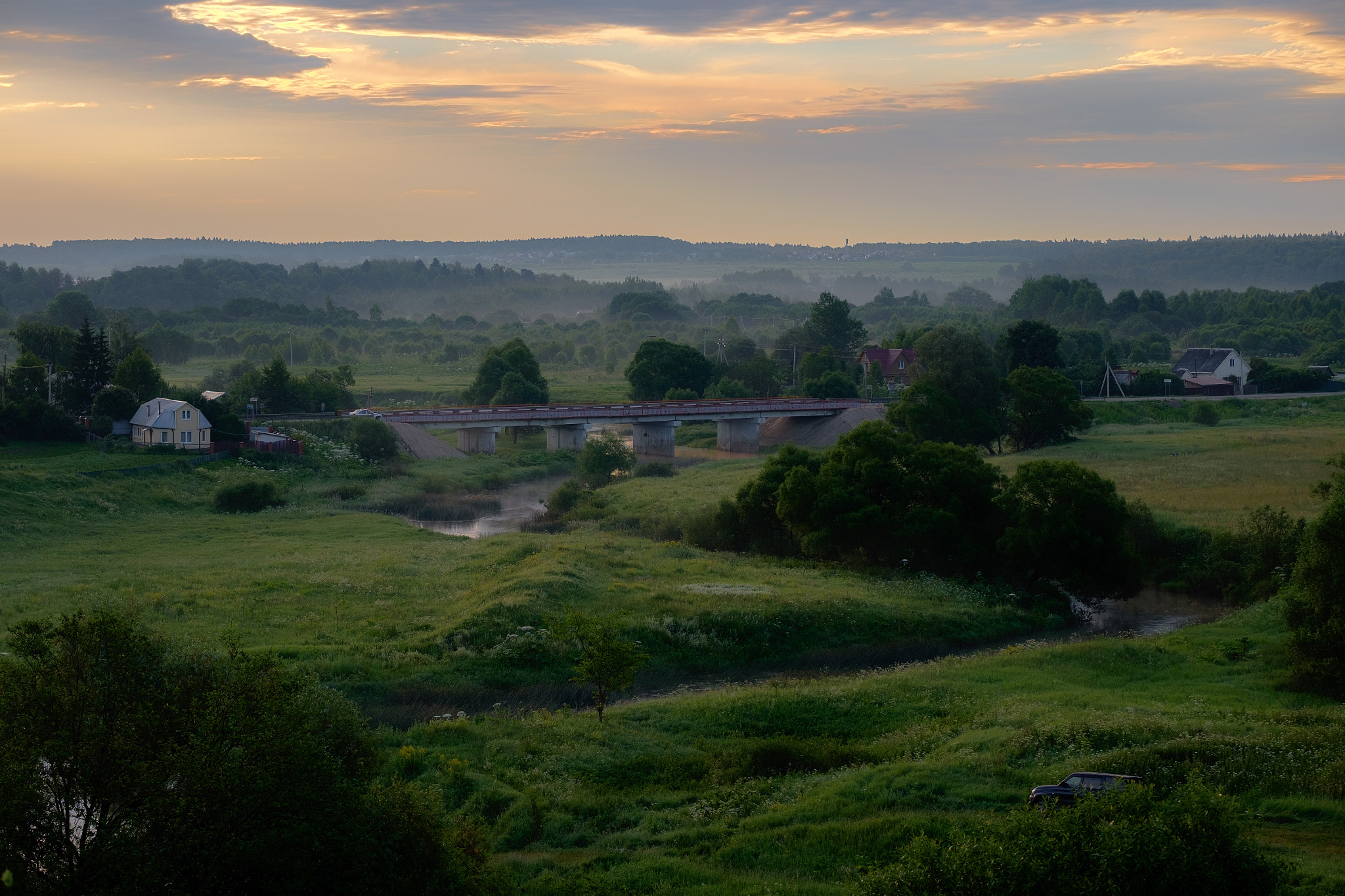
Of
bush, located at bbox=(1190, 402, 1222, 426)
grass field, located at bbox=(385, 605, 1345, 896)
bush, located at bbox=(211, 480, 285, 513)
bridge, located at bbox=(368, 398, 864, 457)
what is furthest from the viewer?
bush, located at bbox=(1190, 402, 1222, 426)

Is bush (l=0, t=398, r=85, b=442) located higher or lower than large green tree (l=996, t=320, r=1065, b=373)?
lower

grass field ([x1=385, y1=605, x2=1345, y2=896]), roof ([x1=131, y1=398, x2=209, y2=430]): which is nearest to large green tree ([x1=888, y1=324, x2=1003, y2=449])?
grass field ([x1=385, y1=605, x2=1345, y2=896])

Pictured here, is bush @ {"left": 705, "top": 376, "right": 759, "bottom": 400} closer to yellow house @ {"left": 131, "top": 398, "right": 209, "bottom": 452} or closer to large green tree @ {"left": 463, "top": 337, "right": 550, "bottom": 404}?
large green tree @ {"left": 463, "top": 337, "right": 550, "bottom": 404}

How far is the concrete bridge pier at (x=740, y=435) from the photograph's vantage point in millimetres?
106875

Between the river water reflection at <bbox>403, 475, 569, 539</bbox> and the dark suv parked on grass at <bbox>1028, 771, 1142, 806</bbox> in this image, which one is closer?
the dark suv parked on grass at <bbox>1028, 771, 1142, 806</bbox>

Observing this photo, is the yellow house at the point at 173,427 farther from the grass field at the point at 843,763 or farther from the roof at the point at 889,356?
the roof at the point at 889,356

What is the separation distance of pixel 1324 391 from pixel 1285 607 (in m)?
98.8

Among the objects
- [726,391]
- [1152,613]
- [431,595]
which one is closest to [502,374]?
[726,391]

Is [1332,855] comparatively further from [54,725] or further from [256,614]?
[256,614]

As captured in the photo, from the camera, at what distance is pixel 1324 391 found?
120 m

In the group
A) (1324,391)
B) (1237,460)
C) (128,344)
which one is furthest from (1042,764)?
(1324,391)

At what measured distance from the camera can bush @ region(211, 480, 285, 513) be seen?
222 ft

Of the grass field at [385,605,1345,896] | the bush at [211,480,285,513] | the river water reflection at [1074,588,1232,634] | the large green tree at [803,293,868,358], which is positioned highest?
the large green tree at [803,293,868,358]

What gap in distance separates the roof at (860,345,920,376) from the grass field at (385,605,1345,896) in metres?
98.8
